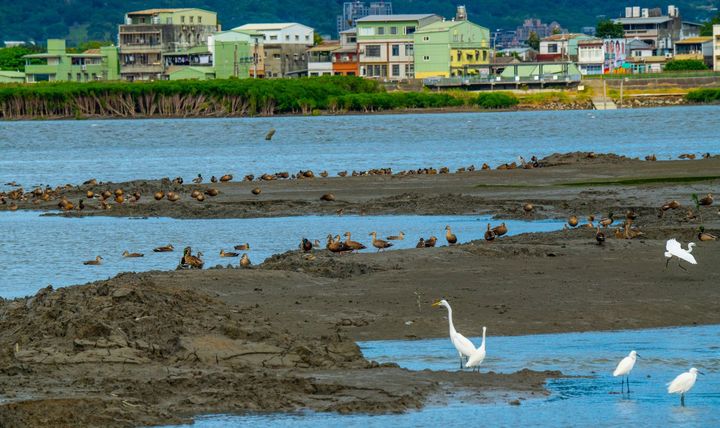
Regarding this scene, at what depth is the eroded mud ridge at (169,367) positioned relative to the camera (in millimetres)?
13250

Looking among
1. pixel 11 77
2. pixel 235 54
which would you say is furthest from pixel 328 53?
pixel 11 77

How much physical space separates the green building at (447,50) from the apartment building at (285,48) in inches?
846

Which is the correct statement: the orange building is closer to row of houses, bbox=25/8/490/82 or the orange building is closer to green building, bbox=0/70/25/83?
row of houses, bbox=25/8/490/82

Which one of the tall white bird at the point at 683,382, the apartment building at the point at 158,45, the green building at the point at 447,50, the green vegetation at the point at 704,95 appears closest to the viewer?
the tall white bird at the point at 683,382

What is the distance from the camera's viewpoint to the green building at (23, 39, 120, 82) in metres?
167

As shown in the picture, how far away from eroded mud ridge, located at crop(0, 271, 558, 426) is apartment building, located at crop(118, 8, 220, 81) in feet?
483

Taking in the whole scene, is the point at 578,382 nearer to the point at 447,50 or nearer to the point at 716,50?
the point at 447,50

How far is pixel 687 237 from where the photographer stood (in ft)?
80.1

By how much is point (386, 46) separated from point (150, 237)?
12277 centimetres

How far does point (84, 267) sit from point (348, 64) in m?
132

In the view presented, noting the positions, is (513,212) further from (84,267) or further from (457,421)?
(457,421)

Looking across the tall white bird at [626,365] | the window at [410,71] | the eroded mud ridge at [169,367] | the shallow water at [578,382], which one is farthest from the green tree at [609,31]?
the tall white bird at [626,365]

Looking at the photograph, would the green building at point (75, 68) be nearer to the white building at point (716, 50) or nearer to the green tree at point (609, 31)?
the green tree at point (609, 31)

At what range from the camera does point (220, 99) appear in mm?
134125
